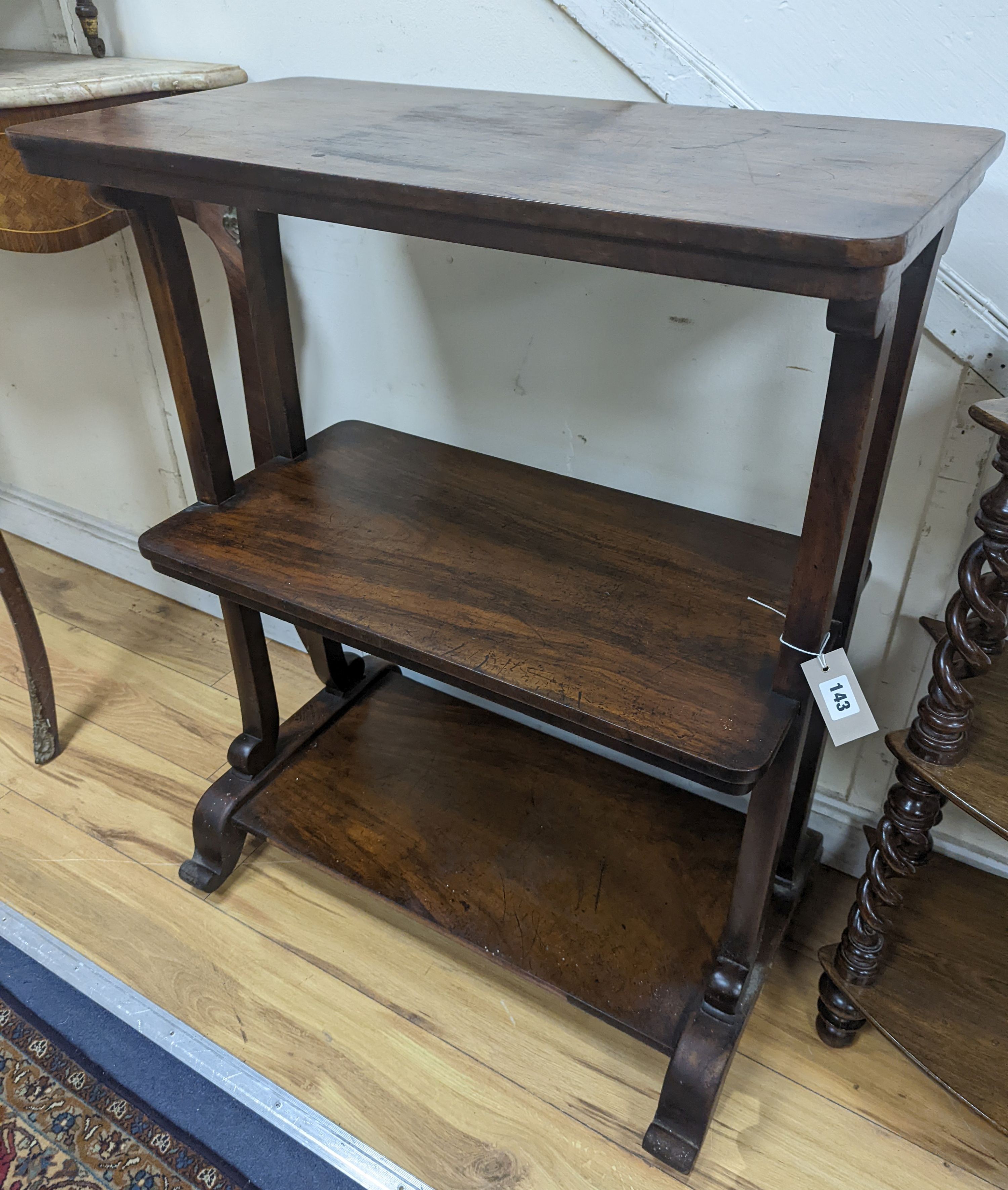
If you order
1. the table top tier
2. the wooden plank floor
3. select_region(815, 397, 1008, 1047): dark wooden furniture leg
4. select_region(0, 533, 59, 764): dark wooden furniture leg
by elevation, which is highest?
the table top tier

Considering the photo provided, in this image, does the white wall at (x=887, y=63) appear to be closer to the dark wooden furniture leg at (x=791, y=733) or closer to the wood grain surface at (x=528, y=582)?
the dark wooden furniture leg at (x=791, y=733)

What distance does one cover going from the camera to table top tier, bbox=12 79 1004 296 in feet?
1.99

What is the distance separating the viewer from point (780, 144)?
798 mm

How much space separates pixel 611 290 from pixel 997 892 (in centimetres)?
91

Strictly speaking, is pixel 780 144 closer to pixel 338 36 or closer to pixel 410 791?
pixel 338 36

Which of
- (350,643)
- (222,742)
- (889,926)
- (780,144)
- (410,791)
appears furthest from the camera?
(222,742)

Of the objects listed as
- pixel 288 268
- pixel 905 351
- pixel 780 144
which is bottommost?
pixel 288 268

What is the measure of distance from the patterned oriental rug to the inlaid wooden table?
0.30 m

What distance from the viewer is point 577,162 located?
75cm

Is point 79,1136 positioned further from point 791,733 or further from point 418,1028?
point 791,733

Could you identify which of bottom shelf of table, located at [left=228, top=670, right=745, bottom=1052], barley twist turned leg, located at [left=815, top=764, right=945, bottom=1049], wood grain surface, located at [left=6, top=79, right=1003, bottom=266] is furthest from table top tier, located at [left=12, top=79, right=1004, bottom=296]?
bottom shelf of table, located at [left=228, top=670, right=745, bottom=1052]

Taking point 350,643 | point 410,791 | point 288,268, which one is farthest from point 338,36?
point 410,791

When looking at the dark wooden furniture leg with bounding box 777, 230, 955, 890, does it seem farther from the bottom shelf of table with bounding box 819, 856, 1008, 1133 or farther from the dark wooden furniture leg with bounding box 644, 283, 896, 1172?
the bottom shelf of table with bounding box 819, 856, 1008, 1133

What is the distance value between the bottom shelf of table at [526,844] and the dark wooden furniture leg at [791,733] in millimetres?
45
